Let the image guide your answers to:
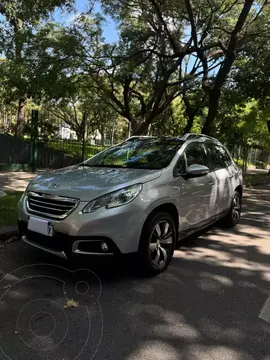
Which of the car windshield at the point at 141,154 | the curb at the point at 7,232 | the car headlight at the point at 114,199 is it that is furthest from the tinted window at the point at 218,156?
the curb at the point at 7,232

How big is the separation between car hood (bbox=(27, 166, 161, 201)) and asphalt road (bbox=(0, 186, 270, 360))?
0.77 metres

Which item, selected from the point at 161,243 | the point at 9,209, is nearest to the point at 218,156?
the point at 161,243

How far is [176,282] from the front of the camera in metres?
4.03

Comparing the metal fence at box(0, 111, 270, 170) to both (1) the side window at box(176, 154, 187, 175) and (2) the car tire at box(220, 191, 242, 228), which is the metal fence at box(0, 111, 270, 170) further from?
(1) the side window at box(176, 154, 187, 175)

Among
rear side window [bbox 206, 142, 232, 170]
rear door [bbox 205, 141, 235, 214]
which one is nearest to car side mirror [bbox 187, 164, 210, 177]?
rear door [bbox 205, 141, 235, 214]

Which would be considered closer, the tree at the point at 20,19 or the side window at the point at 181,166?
the side window at the point at 181,166

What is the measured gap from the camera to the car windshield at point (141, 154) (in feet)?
15.8

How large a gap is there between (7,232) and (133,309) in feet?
9.17

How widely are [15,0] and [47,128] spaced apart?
8620 millimetres

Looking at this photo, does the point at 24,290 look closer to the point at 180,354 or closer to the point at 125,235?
the point at 125,235

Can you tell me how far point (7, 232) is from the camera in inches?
210

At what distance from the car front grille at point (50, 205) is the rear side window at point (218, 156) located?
9.68 feet

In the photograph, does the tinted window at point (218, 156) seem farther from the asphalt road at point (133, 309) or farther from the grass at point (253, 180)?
the grass at point (253, 180)

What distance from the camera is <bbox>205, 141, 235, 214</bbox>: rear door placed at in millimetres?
5770
